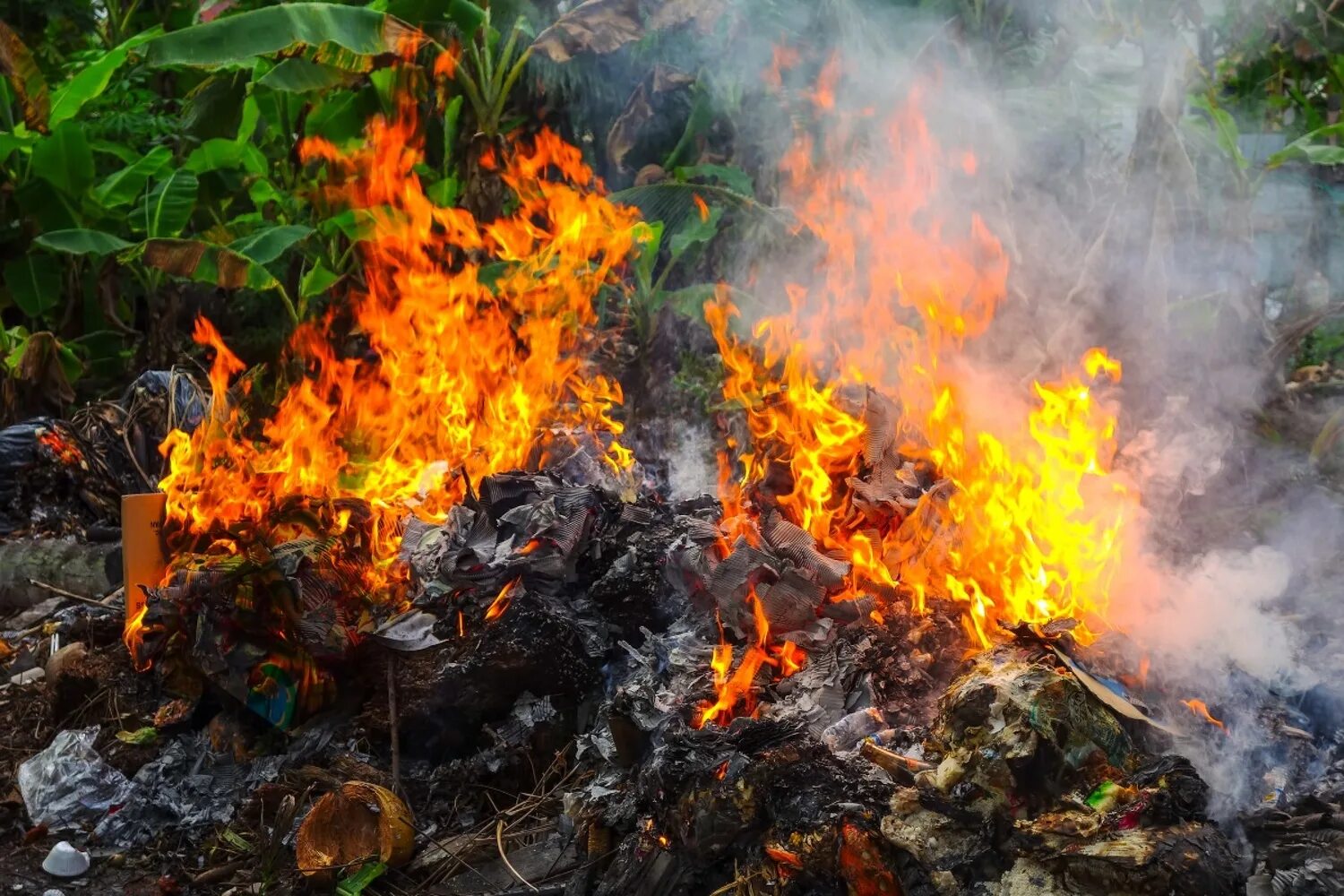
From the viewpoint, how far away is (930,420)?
5379 millimetres

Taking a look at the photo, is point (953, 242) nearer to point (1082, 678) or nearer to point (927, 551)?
point (927, 551)

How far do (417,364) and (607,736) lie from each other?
3.65 metres

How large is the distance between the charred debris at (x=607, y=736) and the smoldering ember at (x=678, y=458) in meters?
0.02

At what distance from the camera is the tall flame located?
19.4ft

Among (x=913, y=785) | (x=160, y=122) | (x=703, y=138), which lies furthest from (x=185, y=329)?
(x=913, y=785)

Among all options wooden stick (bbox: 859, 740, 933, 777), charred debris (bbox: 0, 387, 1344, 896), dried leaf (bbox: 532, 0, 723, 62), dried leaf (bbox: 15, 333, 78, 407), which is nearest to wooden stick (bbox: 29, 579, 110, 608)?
charred debris (bbox: 0, 387, 1344, 896)

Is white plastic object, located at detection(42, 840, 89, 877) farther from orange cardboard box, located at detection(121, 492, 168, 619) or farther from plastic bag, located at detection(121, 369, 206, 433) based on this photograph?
plastic bag, located at detection(121, 369, 206, 433)

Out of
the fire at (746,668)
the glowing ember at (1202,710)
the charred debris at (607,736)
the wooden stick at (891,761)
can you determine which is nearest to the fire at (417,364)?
the charred debris at (607,736)

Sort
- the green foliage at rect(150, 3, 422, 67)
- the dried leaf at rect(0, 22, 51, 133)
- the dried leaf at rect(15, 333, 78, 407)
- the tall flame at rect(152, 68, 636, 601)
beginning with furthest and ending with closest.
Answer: the dried leaf at rect(0, 22, 51, 133) → the dried leaf at rect(15, 333, 78, 407) → the green foliage at rect(150, 3, 422, 67) → the tall flame at rect(152, 68, 636, 601)

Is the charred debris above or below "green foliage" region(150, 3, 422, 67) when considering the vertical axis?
below

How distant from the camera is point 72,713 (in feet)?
17.6

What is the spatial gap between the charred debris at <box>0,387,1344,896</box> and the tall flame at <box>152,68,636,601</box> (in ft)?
1.87

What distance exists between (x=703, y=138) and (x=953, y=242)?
9.74 feet

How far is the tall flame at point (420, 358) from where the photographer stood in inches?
232
